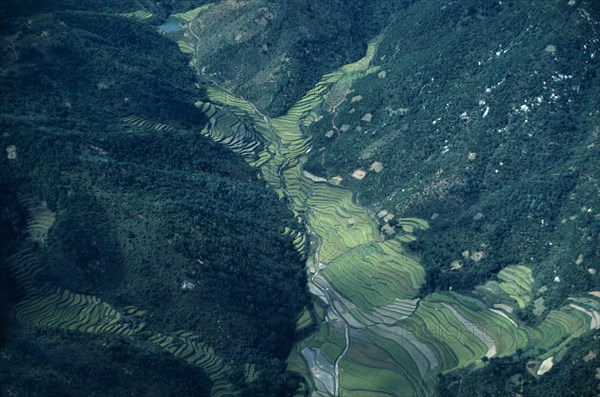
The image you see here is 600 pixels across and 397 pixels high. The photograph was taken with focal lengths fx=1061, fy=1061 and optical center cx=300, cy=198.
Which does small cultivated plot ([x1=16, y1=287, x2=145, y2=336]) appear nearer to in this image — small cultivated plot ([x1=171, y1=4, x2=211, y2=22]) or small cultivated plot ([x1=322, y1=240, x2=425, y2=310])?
small cultivated plot ([x1=322, y1=240, x2=425, y2=310])

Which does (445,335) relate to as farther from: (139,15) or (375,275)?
(139,15)

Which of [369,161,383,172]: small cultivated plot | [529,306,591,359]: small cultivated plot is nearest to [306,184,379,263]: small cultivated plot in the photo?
[369,161,383,172]: small cultivated plot

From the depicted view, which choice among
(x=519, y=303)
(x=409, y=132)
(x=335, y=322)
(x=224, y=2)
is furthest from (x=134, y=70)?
(x=519, y=303)

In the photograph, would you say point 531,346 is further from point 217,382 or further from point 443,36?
point 443,36

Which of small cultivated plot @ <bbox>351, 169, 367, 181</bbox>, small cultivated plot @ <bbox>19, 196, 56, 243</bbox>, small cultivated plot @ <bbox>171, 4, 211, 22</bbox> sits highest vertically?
small cultivated plot @ <bbox>351, 169, 367, 181</bbox>

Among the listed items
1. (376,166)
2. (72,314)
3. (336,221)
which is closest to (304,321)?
(336,221)

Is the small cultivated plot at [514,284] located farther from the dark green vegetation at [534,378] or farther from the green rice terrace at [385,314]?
the dark green vegetation at [534,378]
